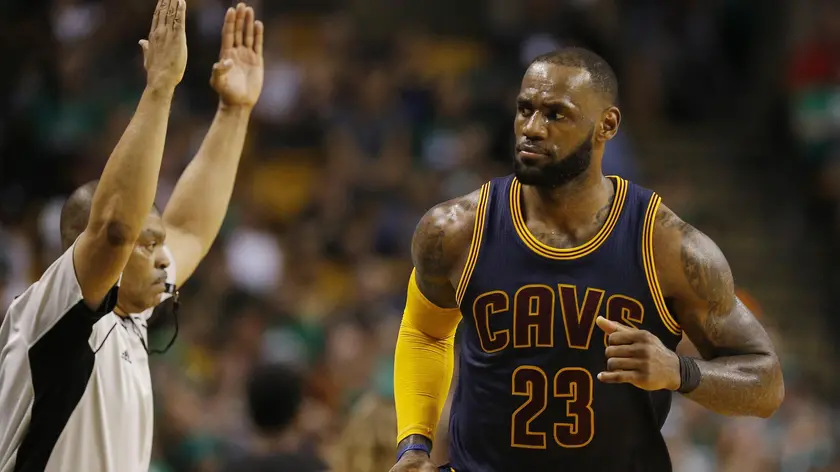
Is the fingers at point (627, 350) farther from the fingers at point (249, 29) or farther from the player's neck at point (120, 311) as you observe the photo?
the fingers at point (249, 29)

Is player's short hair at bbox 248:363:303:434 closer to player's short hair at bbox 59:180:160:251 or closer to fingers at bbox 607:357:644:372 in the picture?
player's short hair at bbox 59:180:160:251

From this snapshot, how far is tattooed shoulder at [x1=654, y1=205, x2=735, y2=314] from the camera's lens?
4.45 meters

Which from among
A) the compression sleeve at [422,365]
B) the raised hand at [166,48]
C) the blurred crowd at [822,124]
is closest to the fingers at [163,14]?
the raised hand at [166,48]

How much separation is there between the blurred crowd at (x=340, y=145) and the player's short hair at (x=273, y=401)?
329cm

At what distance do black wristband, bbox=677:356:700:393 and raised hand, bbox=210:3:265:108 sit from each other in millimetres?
2328

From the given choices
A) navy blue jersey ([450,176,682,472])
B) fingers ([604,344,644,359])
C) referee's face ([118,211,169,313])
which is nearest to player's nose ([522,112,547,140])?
navy blue jersey ([450,176,682,472])

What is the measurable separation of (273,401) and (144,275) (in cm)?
66

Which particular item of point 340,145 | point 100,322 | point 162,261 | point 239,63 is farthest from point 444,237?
point 340,145

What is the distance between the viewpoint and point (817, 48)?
12820 mm

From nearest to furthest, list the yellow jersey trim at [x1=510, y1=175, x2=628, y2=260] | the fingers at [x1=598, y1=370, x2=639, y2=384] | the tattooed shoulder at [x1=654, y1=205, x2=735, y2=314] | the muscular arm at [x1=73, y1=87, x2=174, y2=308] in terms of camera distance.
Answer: the fingers at [x1=598, y1=370, x2=639, y2=384] → the muscular arm at [x1=73, y1=87, x2=174, y2=308] → the tattooed shoulder at [x1=654, y1=205, x2=735, y2=314] → the yellow jersey trim at [x1=510, y1=175, x2=628, y2=260]

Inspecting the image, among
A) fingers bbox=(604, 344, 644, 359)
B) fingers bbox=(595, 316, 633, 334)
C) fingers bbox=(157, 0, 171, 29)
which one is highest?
fingers bbox=(157, 0, 171, 29)

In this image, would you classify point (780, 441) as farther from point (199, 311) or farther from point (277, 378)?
point (277, 378)

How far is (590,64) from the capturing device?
4629mm

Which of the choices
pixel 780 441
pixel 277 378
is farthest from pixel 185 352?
pixel 277 378
